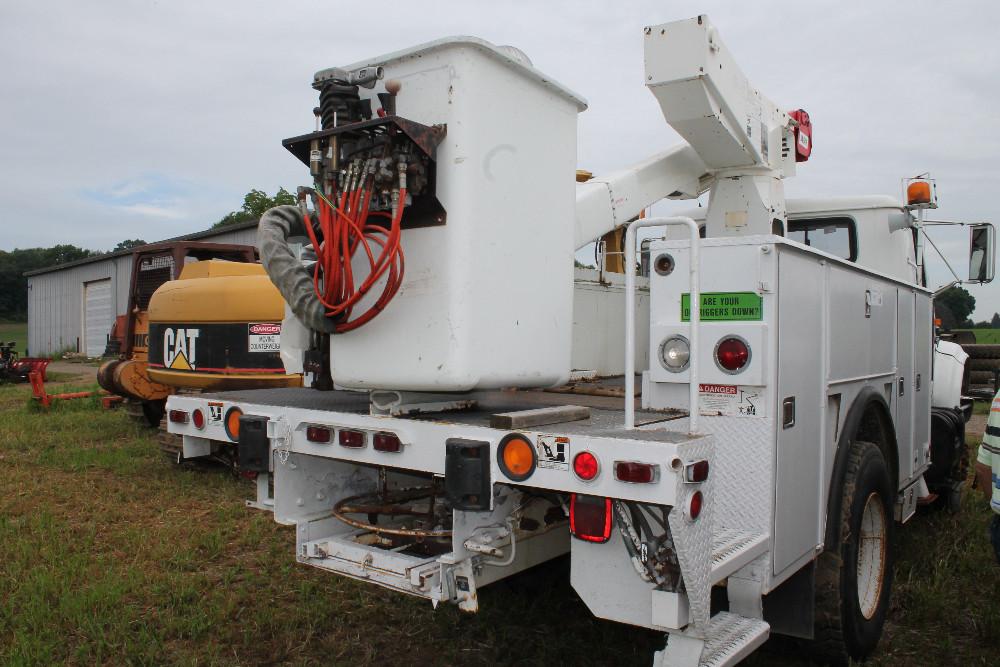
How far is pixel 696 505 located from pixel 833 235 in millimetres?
3768

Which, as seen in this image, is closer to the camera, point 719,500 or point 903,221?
point 719,500

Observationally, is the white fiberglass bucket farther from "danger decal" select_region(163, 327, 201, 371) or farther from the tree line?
the tree line

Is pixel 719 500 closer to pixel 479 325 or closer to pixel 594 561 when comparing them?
pixel 594 561

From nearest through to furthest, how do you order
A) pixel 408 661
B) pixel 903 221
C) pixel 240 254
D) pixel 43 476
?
1. pixel 408 661
2. pixel 903 221
3. pixel 43 476
4. pixel 240 254

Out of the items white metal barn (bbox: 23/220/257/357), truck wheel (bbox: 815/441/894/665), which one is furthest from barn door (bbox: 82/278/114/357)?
truck wheel (bbox: 815/441/894/665)

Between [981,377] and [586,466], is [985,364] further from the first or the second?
[586,466]

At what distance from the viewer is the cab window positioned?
551 cm

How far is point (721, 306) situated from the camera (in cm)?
288

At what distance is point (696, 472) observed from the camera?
94.7 inches

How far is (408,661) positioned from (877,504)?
2.37m

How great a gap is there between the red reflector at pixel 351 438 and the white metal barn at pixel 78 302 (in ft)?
82.8

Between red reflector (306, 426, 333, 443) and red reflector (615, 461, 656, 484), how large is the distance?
1346 mm

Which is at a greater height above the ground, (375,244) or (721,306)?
(375,244)

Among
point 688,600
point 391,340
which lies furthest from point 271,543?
point 688,600
